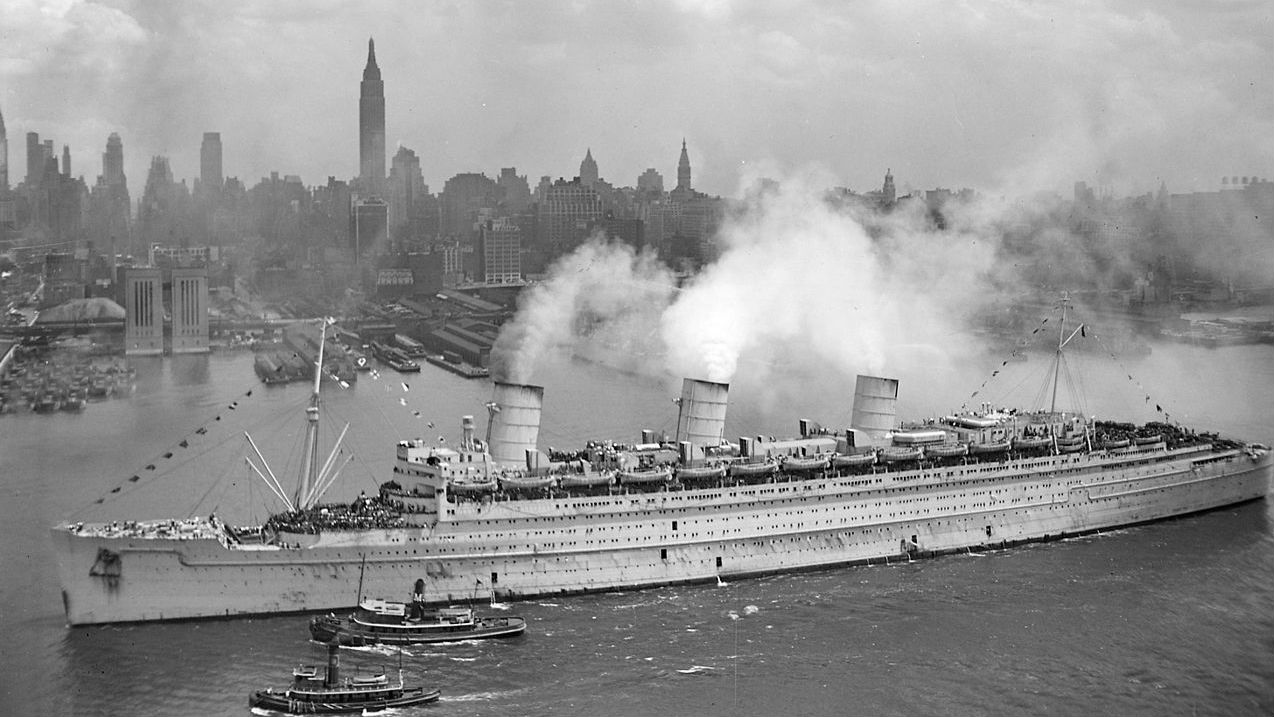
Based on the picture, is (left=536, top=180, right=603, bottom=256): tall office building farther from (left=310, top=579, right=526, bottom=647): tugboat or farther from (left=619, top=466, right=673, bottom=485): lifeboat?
(left=310, top=579, right=526, bottom=647): tugboat

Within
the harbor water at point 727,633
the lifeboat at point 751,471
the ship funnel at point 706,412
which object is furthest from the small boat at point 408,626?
the ship funnel at point 706,412

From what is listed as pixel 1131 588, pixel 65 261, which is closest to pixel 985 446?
pixel 1131 588

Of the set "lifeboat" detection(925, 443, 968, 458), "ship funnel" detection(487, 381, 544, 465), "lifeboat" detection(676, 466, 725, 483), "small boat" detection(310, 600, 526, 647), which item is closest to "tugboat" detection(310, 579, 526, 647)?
"small boat" detection(310, 600, 526, 647)

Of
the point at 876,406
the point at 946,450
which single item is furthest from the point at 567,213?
the point at 946,450

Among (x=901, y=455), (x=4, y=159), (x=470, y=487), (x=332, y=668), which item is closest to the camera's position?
(x=332, y=668)

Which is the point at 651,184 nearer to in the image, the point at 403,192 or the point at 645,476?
the point at 403,192

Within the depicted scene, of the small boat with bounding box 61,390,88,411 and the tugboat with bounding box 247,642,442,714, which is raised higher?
the small boat with bounding box 61,390,88,411

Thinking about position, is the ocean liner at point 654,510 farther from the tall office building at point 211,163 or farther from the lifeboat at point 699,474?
the tall office building at point 211,163
